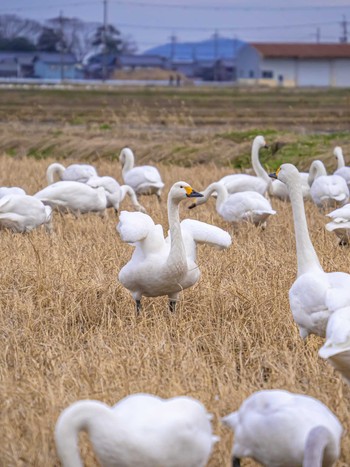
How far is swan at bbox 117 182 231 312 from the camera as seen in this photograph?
668cm

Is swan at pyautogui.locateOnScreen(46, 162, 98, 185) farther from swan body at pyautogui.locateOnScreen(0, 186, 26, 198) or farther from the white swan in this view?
swan body at pyautogui.locateOnScreen(0, 186, 26, 198)

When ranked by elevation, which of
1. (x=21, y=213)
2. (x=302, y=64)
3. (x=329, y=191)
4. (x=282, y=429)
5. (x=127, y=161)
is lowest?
(x=282, y=429)

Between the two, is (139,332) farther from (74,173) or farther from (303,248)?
(74,173)

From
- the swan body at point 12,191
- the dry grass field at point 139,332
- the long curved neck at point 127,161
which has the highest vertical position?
the long curved neck at point 127,161

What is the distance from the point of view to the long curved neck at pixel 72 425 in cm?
356

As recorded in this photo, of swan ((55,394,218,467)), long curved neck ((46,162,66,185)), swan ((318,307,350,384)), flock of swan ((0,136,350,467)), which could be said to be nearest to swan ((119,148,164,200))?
long curved neck ((46,162,66,185))

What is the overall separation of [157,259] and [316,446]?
11.0ft

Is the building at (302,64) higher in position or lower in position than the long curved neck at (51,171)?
higher

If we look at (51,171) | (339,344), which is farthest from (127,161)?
(339,344)

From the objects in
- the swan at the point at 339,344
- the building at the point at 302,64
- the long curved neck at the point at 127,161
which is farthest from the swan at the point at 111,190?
the building at the point at 302,64

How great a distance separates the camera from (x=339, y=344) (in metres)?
4.37

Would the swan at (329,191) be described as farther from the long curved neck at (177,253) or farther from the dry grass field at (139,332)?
the long curved neck at (177,253)

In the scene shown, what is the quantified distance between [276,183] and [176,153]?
6.12 m

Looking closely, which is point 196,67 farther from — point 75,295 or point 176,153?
point 75,295
